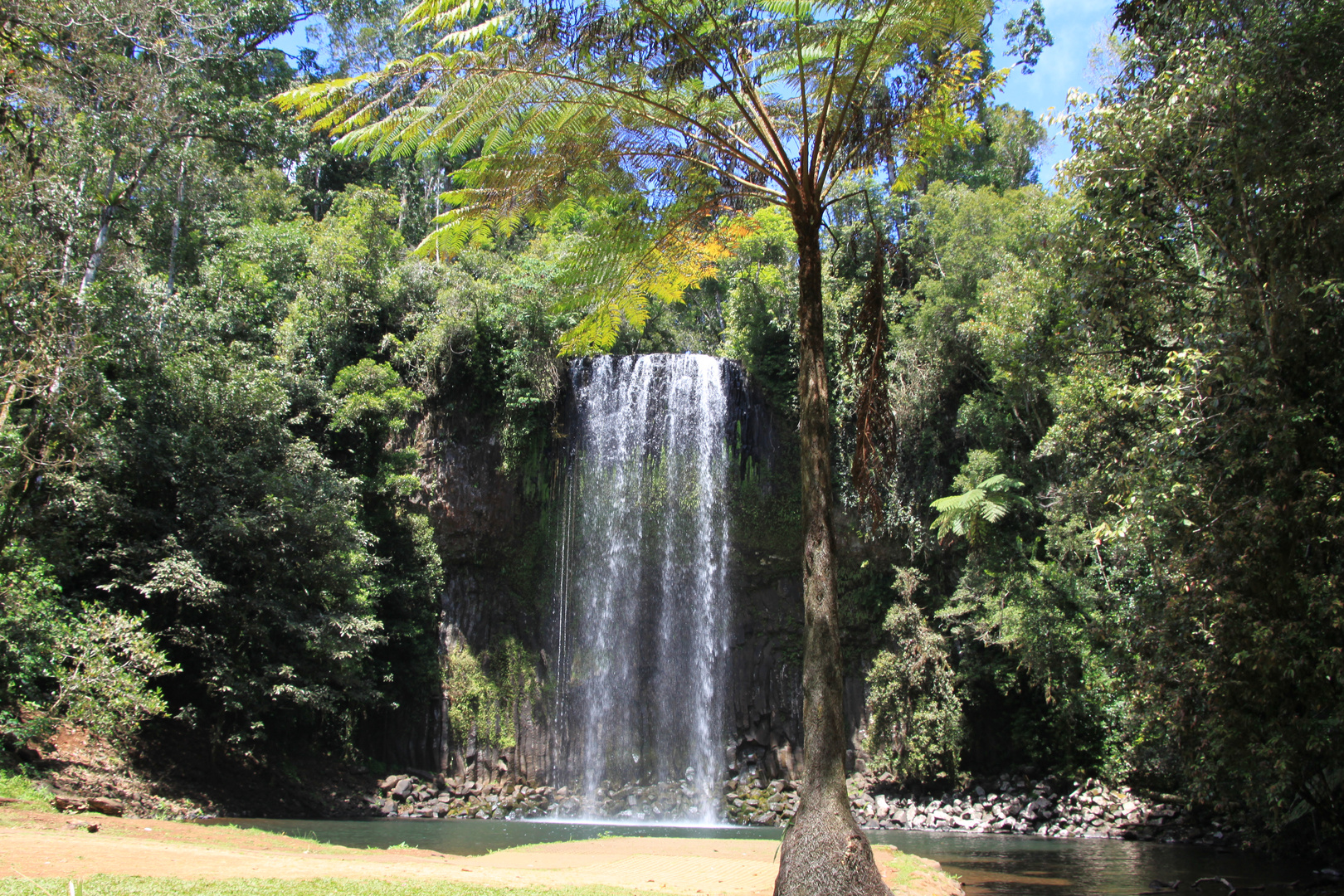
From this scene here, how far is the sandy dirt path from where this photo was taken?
6.63 metres

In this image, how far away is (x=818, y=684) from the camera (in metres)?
6.05

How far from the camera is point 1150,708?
29.4 feet

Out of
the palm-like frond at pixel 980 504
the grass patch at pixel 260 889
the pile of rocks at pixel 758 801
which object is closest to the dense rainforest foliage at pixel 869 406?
the palm-like frond at pixel 980 504

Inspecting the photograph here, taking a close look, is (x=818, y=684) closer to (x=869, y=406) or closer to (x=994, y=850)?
(x=869, y=406)

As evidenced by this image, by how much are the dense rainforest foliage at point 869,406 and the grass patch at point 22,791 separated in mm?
933

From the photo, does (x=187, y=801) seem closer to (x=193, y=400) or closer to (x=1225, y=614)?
(x=193, y=400)

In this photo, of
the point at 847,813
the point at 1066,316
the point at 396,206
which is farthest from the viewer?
the point at 396,206

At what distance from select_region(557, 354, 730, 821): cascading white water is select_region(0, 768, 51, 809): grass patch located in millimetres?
11381

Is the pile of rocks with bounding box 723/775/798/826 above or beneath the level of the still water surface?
beneath

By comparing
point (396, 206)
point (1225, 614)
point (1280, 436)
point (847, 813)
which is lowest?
point (847, 813)

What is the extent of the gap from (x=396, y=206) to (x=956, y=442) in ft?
56.9

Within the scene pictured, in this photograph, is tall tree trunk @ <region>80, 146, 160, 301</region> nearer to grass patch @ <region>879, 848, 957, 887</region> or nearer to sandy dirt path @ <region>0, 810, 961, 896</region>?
sandy dirt path @ <region>0, 810, 961, 896</region>

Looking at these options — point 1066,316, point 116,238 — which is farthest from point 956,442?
point 116,238

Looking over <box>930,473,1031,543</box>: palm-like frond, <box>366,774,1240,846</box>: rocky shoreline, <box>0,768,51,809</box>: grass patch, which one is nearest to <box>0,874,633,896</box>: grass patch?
<box>0,768,51,809</box>: grass patch
